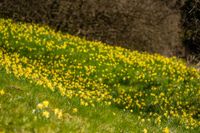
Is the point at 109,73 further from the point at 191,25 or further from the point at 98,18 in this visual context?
the point at 191,25

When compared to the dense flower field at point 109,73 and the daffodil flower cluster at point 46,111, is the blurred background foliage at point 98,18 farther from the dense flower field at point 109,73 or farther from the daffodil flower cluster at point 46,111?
the daffodil flower cluster at point 46,111

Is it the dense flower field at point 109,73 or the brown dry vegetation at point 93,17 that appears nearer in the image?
the dense flower field at point 109,73

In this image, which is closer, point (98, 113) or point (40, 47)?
point (98, 113)

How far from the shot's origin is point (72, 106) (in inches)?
422

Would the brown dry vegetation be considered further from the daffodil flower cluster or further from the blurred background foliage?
the daffodil flower cluster

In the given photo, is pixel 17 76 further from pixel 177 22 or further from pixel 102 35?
pixel 177 22

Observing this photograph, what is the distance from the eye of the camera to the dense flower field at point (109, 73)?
15805mm

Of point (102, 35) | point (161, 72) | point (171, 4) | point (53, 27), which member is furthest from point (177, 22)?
point (161, 72)

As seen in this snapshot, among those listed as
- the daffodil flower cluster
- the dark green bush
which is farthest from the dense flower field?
the dark green bush

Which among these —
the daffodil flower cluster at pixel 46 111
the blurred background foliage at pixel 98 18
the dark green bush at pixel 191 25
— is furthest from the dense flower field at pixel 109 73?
the dark green bush at pixel 191 25

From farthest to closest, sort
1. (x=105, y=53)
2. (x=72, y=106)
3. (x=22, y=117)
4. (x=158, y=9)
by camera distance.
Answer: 1. (x=158, y=9)
2. (x=105, y=53)
3. (x=72, y=106)
4. (x=22, y=117)

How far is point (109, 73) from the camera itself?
18859mm

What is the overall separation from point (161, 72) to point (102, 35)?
6.59m

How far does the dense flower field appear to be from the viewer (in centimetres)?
1580
